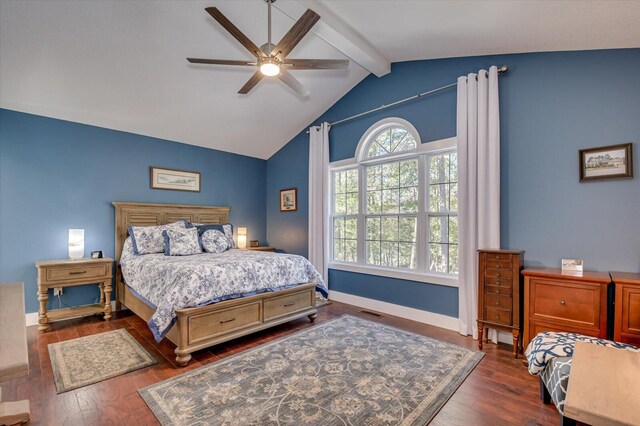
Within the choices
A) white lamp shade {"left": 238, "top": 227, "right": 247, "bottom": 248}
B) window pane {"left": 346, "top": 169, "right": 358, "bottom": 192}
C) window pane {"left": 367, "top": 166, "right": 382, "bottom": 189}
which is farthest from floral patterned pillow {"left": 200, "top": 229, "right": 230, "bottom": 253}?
window pane {"left": 367, "top": 166, "right": 382, "bottom": 189}

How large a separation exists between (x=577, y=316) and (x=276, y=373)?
2.43 meters

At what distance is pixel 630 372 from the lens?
4.47 ft

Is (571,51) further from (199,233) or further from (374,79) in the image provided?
(199,233)

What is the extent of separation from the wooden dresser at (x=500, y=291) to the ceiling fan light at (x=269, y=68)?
2.55 meters

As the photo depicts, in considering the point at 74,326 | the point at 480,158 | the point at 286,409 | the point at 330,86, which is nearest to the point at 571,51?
the point at 480,158

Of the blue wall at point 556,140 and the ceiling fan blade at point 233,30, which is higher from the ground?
the ceiling fan blade at point 233,30

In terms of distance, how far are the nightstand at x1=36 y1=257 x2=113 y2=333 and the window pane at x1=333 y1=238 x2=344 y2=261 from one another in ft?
10.1

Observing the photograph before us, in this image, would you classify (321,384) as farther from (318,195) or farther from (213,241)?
(318,195)

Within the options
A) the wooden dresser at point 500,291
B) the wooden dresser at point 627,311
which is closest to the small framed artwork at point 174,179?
the wooden dresser at point 500,291

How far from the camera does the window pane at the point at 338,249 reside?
4.77 m

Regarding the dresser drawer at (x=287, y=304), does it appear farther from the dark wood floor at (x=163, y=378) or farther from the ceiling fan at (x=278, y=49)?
the ceiling fan at (x=278, y=49)

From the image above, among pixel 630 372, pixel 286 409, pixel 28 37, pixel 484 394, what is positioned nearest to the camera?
pixel 630 372

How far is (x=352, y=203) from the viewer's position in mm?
4648

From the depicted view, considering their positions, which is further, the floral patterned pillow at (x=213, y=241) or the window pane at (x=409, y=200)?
the floral patterned pillow at (x=213, y=241)
